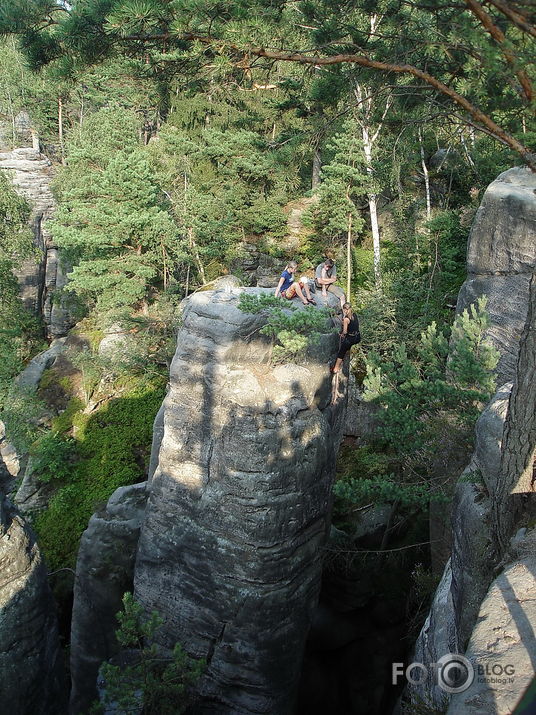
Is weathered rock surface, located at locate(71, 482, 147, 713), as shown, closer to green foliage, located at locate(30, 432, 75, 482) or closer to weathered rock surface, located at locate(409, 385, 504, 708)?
weathered rock surface, located at locate(409, 385, 504, 708)

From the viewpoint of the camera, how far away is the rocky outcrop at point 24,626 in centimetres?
843

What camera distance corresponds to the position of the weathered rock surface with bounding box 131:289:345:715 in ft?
28.7

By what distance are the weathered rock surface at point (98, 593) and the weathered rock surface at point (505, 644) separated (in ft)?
26.6

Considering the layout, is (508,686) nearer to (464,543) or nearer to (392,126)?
(464,543)

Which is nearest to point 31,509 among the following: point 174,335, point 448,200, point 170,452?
point 174,335

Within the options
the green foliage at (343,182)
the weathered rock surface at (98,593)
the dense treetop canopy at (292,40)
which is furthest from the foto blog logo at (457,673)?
the green foliage at (343,182)

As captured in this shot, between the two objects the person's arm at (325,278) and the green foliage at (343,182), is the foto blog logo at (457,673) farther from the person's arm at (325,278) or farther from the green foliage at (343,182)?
the green foliage at (343,182)

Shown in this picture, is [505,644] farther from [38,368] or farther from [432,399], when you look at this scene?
[38,368]

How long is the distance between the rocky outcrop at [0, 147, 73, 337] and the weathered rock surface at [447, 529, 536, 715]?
2400 centimetres

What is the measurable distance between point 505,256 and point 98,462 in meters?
14.3

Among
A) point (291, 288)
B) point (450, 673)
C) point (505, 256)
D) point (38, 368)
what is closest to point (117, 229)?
point (38, 368)

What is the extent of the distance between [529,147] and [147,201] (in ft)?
53.8

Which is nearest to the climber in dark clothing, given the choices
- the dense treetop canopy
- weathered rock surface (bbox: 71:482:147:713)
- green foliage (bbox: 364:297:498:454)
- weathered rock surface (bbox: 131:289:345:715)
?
weathered rock surface (bbox: 131:289:345:715)

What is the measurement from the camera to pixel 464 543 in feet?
20.2
